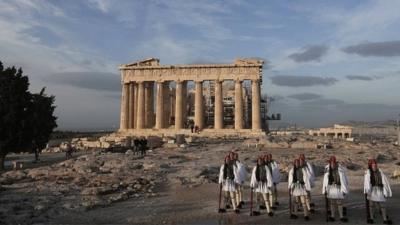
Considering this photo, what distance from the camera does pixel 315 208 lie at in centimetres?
1574

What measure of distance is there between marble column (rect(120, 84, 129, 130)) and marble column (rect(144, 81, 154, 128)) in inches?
111

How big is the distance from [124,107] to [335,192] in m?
57.3

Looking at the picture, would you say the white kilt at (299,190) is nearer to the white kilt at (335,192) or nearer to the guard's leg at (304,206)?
the guard's leg at (304,206)

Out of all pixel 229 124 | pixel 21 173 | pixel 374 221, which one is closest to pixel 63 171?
pixel 21 173

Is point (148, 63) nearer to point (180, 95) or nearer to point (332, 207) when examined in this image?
point (180, 95)

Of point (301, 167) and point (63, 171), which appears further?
point (63, 171)

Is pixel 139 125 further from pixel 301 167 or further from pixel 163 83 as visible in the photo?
pixel 301 167

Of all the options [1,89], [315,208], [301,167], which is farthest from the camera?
[1,89]

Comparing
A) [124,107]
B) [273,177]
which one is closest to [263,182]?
[273,177]

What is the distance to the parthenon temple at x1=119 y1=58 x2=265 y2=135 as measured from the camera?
64.9 metres

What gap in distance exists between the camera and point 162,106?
6706 cm

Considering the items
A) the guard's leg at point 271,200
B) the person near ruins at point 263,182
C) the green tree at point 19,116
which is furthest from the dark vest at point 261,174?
the green tree at point 19,116

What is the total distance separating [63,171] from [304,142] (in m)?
25.1

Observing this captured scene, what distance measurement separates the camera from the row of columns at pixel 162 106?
65.0 m
